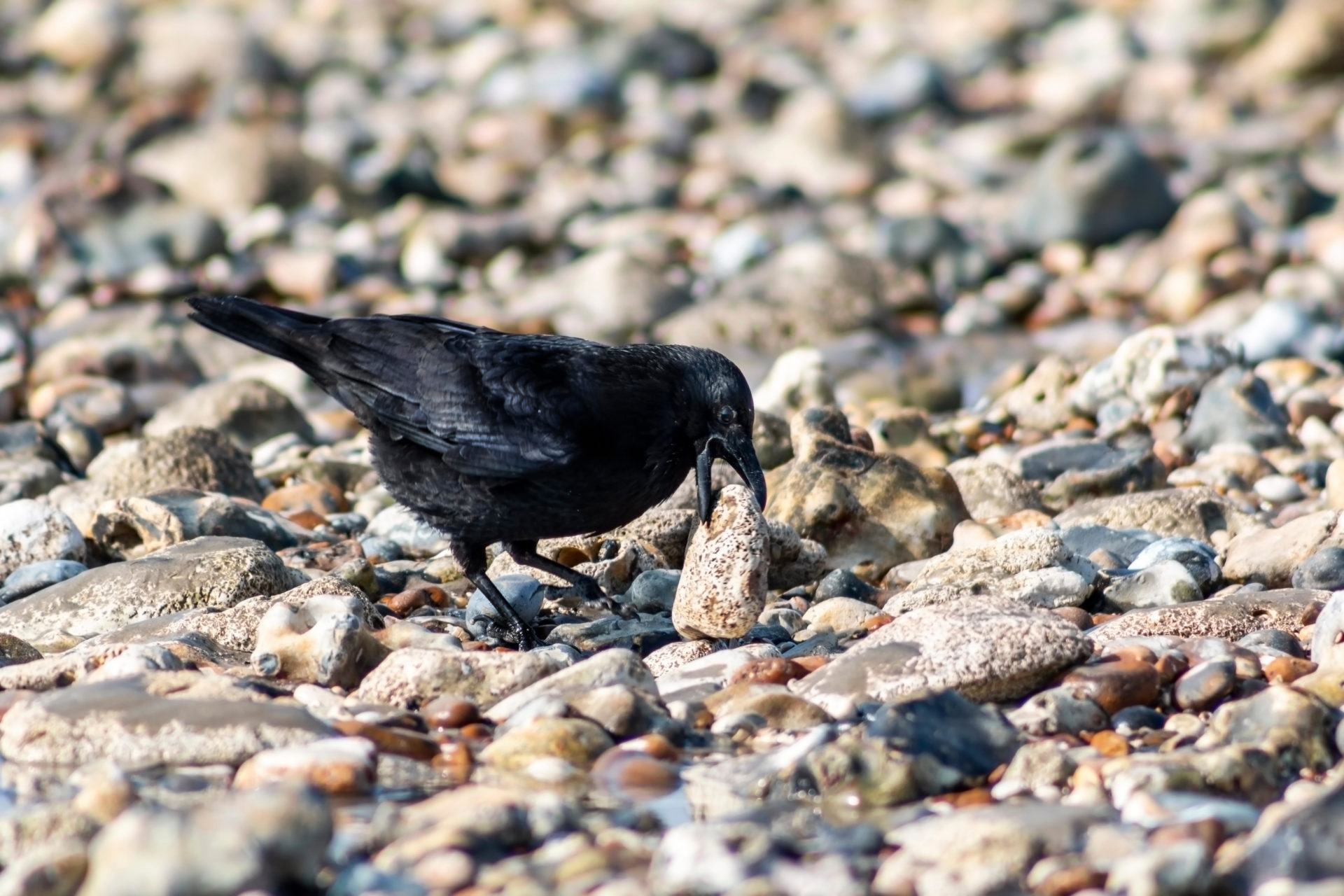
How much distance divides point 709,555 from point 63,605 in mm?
2355

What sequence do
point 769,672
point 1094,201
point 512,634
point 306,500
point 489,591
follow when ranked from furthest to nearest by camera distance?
point 1094,201, point 306,500, point 489,591, point 512,634, point 769,672

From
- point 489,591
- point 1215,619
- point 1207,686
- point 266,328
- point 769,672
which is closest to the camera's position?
point 1207,686

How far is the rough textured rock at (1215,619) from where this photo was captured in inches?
207

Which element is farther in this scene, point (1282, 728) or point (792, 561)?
point (792, 561)

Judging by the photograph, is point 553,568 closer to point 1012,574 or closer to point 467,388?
point 467,388

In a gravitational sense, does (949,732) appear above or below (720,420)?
below

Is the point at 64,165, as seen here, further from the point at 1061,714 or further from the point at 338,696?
the point at 1061,714

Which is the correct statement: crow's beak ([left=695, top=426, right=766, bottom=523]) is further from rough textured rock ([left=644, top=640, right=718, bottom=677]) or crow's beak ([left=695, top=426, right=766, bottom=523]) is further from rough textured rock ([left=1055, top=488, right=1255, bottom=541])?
rough textured rock ([left=1055, top=488, right=1255, bottom=541])

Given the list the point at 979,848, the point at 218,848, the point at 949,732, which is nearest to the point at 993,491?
the point at 949,732

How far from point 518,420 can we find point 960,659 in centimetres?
190

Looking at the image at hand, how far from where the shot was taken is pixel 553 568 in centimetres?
627

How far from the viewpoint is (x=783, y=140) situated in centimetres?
1739

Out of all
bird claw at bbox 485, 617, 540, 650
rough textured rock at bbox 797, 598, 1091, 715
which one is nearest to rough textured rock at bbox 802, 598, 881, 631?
rough textured rock at bbox 797, 598, 1091, 715

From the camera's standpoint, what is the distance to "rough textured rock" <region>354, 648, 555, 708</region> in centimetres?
491
